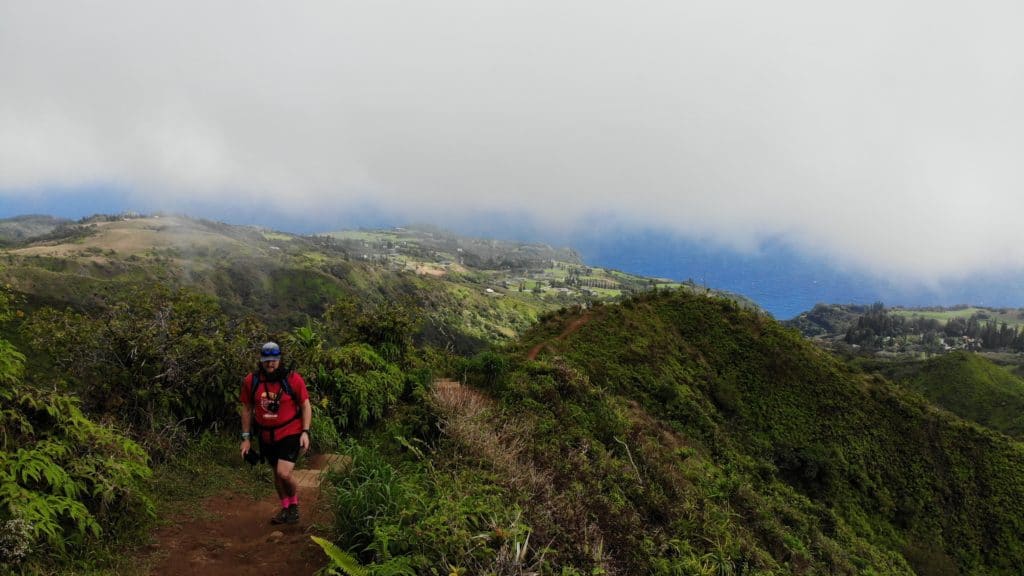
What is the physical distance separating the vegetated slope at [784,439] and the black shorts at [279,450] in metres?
5.41

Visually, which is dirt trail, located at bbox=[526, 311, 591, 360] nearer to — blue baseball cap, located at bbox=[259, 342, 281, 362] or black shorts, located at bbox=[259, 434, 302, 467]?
black shorts, located at bbox=[259, 434, 302, 467]

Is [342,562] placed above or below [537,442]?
above

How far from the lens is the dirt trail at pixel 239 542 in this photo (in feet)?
17.4

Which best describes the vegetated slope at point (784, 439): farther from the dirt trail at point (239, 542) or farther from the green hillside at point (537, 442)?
the dirt trail at point (239, 542)

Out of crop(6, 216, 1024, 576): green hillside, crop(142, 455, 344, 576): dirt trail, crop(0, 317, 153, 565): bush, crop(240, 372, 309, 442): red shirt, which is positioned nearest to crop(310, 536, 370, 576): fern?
crop(6, 216, 1024, 576): green hillside

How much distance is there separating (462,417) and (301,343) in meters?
3.97

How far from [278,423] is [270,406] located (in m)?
0.24

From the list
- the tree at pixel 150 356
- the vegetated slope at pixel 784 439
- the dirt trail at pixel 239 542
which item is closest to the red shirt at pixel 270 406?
the dirt trail at pixel 239 542

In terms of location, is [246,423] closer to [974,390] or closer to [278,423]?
[278,423]

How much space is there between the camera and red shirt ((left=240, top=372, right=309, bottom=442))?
6320mm

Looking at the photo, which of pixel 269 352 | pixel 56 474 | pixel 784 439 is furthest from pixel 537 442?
pixel 784 439

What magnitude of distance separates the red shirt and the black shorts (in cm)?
6

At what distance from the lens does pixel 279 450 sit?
6.35 m

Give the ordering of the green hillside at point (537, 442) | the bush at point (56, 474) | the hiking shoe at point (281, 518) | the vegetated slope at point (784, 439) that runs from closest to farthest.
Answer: the bush at point (56, 474) → the green hillside at point (537, 442) → the hiking shoe at point (281, 518) → the vegetated slope at point (784, 439)
